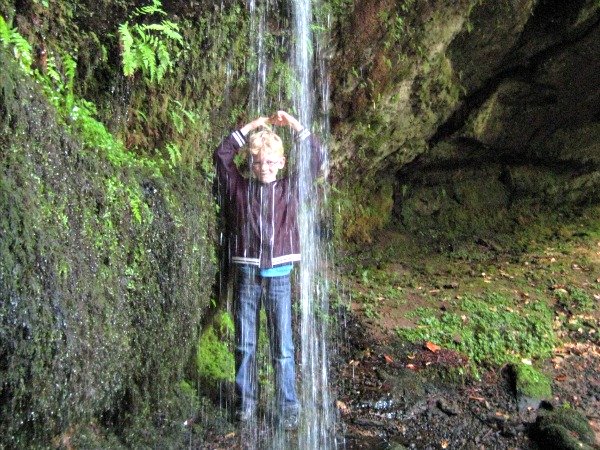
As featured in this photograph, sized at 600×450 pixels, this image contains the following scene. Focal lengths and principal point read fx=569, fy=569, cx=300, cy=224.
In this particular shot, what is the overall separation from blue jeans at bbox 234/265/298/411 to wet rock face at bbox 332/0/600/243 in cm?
322

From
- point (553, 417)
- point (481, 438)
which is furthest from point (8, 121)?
point (553, 417)

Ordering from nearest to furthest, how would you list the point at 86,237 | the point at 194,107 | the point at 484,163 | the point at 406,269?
the point at 86,237 < the point at 194,107 < the point at 406,269 < the point at 484,163

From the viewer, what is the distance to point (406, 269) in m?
8.52

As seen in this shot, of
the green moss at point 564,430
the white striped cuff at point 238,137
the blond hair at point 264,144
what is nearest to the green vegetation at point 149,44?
the white striped cuff at point 238,137

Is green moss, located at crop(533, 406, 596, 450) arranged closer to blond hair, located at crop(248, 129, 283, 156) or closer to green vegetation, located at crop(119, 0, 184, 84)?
blond hair, located at crop(248, 129, 283, 156)

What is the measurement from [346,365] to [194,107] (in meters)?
3.02

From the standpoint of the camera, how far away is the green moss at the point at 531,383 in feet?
18.6

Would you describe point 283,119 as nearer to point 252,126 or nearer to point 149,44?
point 252,126

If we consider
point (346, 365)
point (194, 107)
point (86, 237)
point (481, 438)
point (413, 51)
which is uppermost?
point (413, 51)

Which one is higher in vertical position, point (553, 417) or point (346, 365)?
point (346, 365)

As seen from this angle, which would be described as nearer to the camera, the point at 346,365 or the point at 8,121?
the point at 8,121

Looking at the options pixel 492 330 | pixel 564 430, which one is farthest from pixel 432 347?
pixel 564 430

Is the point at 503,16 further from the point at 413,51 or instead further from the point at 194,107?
the point at 194,107

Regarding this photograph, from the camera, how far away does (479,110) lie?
893cm
